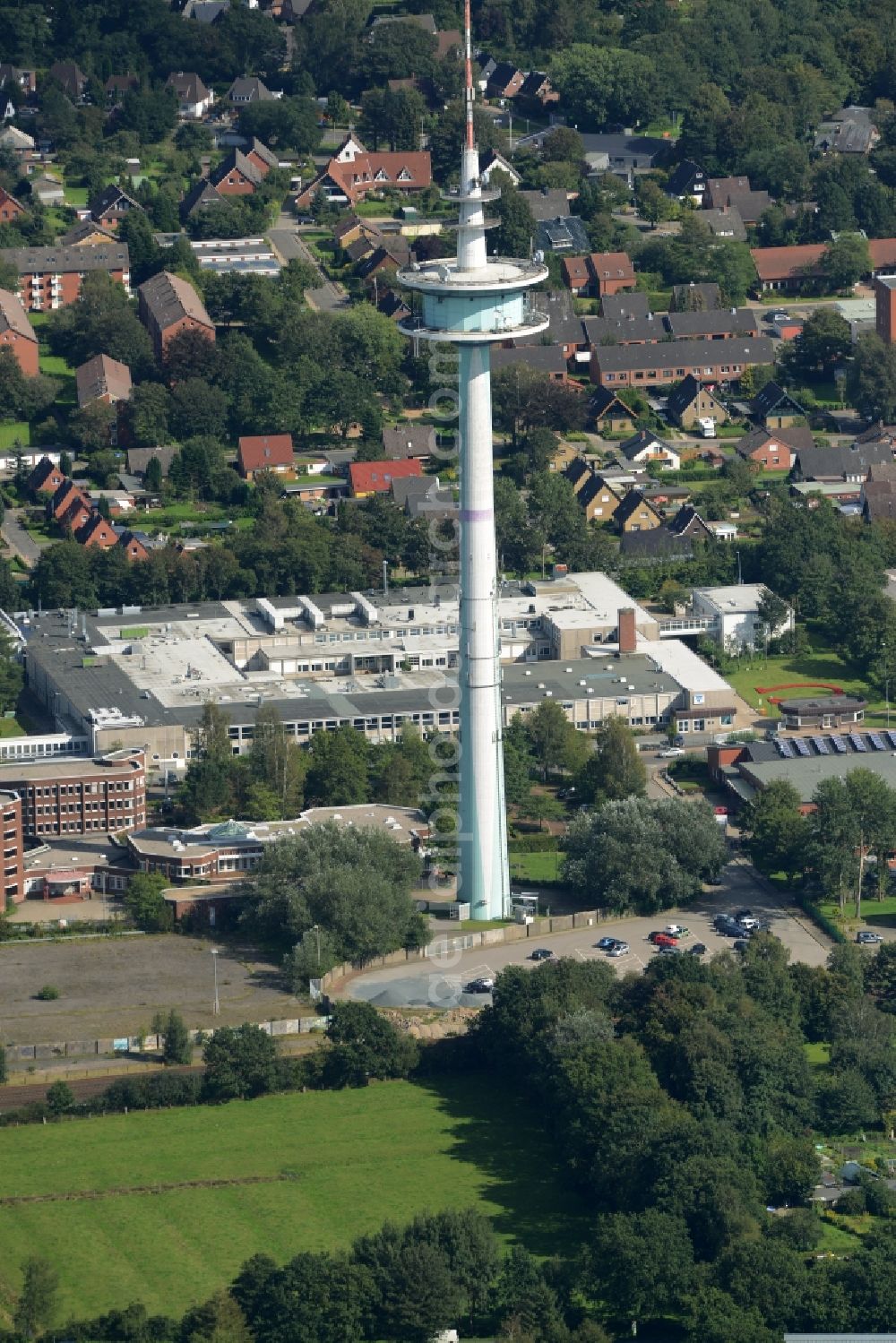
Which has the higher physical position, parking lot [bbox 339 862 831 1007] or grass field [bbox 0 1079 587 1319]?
parking lot [bbox 339 862 831 1007]

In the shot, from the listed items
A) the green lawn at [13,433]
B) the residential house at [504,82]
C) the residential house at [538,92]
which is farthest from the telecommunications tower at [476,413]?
the residential house at [504,82]

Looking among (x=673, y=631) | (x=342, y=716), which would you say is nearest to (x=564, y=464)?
(x=673, y=631)

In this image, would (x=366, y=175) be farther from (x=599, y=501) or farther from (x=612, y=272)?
(x=599, y=501)

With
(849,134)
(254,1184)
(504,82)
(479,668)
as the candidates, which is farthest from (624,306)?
(254,1184)

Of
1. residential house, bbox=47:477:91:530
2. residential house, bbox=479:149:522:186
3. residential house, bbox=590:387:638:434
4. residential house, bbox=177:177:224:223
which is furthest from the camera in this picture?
residential house, bbox=479:149:522:186

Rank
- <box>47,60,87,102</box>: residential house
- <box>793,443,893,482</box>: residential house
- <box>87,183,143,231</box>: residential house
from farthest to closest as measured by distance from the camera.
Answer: <box>47,60,87,102</box>: residential house
<box>87,183,143,231</box>: residential house
<box>793,443,893,482</box>: residential house

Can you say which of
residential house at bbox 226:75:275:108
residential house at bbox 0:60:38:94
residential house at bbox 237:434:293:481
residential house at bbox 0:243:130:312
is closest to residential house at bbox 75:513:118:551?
residential house at bbox 237:434:293:481

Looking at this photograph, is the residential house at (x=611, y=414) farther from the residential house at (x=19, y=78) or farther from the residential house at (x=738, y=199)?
the residential house at (x=19, y=78)

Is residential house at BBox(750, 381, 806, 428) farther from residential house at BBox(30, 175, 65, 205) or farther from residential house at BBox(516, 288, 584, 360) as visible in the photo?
residential house at BBox(30, 175, 65, 205)
